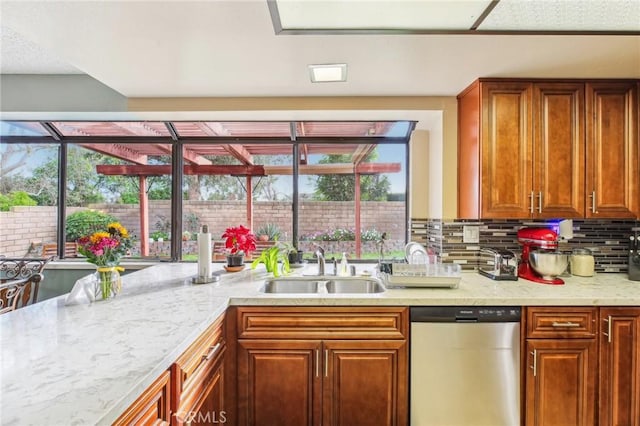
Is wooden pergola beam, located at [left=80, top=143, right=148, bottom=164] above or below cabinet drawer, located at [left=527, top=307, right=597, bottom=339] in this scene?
above

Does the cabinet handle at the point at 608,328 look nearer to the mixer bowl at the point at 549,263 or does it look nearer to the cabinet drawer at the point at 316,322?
the mixer bowl at the point at 549,263

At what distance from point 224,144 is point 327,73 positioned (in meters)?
1.30

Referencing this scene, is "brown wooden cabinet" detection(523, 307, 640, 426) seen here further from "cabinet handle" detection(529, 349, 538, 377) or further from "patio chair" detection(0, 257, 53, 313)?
"patio chair" detection(0, 257, 53, 313)

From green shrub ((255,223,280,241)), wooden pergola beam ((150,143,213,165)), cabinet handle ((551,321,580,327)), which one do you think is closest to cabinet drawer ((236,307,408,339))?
cabinet handle ((551,321,580,327))

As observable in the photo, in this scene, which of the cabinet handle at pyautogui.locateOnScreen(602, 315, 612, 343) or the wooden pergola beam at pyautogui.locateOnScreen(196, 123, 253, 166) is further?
the wooden pergola beam at pyautogui.locateOnScreen(196, 123, 253, 166)

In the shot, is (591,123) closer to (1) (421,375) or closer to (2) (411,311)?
(2) (411,311)

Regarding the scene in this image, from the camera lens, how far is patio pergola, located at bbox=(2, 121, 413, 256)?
282cm

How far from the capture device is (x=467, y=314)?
1755 mm

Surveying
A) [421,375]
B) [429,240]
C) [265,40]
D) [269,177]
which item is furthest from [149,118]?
[421,375]

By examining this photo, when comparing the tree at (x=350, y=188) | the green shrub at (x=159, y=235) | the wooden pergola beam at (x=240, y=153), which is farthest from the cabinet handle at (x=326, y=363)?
the green shrub at (x=159, y=235)

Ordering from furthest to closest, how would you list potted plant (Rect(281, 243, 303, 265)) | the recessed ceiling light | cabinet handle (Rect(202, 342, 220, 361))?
potted plant (Rect(281, 243, 303, 265)) < the recessed ceiling light < cabinet handle (Rect(202, 342, 220, 361))

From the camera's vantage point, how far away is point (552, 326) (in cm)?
175

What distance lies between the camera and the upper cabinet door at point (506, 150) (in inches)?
81.9

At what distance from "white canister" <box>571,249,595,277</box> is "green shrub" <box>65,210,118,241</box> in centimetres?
371
